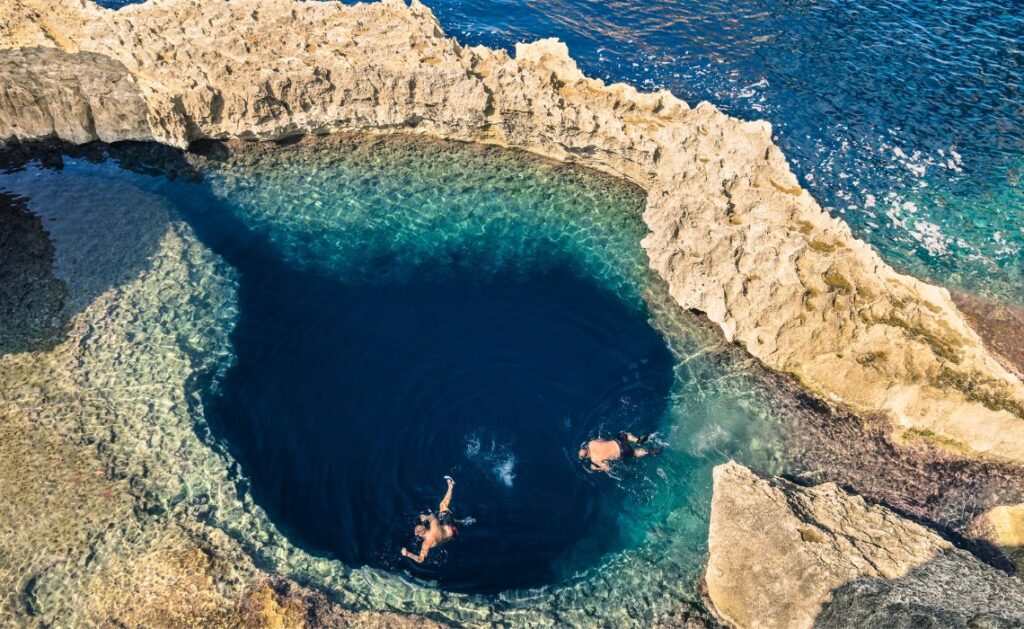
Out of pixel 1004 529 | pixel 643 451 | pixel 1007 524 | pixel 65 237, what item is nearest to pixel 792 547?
pixel 643 451

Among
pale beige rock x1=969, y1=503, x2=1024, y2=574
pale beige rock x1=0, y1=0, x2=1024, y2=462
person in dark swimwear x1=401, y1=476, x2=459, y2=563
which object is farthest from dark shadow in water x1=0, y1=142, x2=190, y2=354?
pale beige rock x1=969, y1=503, x2=1024, y2=574

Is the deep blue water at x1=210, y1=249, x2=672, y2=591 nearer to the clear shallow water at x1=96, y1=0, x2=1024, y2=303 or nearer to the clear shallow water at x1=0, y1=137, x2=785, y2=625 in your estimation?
the clear shallow water at x1=0, y1=137, x2=785, y2=625

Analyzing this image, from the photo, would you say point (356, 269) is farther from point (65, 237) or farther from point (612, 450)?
point (612, 450)

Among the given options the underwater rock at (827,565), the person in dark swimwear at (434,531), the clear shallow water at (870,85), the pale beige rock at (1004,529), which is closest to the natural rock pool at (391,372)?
the person in dark swimwear at (434,531)

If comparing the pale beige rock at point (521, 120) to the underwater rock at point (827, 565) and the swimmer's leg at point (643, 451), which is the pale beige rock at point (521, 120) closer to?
the underwater rock at point (827, 565)

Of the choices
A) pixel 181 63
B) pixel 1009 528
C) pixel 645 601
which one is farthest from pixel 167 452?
pixel 1009 528

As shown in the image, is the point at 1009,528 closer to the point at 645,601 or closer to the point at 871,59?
the point at 645,601
